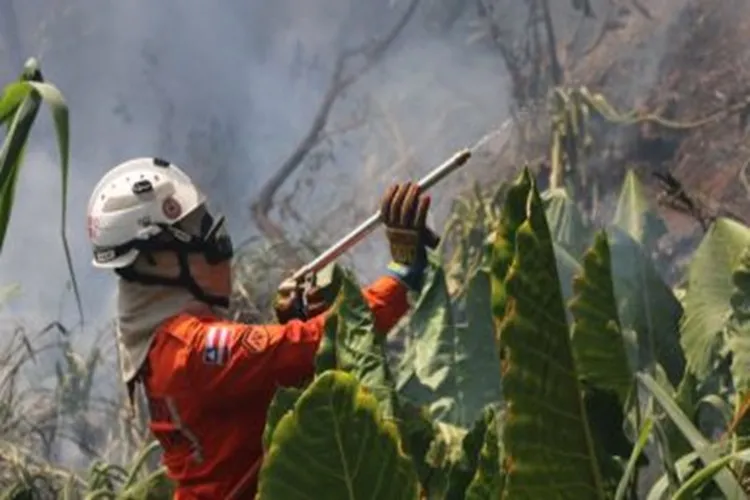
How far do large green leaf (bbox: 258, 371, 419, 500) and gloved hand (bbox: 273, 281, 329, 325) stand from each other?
0.72 m

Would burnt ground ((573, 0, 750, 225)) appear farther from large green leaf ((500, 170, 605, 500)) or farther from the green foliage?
large green leaf ((500, 170, 605, 500))

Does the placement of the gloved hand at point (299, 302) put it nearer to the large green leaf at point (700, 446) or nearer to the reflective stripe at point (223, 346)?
the reflective stripe at point (223, 346)

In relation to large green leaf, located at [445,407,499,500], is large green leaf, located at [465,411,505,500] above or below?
above

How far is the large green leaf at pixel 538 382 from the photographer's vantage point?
607 mm

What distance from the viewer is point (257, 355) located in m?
1.24

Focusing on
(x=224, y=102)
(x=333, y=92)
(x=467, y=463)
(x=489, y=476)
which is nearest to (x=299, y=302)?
(x=467, y=463)

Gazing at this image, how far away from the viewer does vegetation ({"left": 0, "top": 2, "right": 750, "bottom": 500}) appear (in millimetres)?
619

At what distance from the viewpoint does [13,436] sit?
3592 millimetres

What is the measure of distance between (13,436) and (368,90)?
2968 millimetres

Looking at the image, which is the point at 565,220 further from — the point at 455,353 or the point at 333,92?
the point at 333,92

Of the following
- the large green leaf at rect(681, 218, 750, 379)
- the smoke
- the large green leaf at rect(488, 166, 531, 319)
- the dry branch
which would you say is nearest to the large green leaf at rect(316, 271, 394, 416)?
the large green leaf at rect(488, 166, 531, 319)

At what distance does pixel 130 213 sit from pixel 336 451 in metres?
0.78

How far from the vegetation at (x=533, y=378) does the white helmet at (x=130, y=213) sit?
0.25m

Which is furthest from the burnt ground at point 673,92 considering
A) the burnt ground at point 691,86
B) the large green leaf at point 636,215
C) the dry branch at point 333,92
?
the large green leaf at point 636,215
